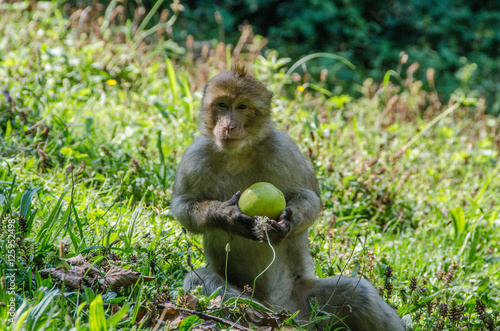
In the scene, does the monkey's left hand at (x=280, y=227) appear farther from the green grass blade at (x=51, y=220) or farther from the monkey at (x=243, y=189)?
the green grass blade at (x=51, y=220)

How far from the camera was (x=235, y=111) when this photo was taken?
3.92 metres

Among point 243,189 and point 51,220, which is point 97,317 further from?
point 243,189

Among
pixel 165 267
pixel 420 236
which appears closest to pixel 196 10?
pixel 420 236

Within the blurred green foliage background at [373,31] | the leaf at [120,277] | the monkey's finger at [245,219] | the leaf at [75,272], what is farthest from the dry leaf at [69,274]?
the blurred green foliage background at [373,31]

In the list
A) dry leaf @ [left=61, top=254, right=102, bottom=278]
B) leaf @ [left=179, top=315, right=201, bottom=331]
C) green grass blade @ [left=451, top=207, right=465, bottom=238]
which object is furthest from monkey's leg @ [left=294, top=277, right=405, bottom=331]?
green grass blade @ [left=451, top=207, right=465, bottom=238]

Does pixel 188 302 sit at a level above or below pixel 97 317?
below

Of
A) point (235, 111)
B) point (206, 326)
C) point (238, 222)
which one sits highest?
point (235, 111)

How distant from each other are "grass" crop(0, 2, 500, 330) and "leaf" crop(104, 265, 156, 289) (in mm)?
34

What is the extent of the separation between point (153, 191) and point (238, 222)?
1.70m

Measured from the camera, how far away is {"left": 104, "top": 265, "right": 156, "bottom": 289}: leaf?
327cm

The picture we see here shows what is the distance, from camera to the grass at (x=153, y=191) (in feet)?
11.0

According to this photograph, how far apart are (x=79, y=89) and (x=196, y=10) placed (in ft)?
19.7

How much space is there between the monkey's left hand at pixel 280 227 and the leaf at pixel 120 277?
0.77 meters

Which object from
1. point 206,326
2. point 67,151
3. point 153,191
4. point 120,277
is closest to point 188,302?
point 206,326
